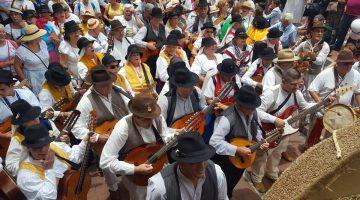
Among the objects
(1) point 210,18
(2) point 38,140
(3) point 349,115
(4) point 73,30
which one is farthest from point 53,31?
(3) point 349,115

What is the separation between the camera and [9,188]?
4.43 metres

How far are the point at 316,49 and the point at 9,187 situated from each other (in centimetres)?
680

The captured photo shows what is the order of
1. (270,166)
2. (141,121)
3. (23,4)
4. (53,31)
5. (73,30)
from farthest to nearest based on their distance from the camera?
1. (23,4)
2. (53,31)
3. (73,30)
4. (270,166)
5. (141,121)

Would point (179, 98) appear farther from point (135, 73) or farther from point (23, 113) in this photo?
point (23, 113)

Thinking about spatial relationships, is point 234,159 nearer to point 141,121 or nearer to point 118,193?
point 141,121

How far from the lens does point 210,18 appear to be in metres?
10.6

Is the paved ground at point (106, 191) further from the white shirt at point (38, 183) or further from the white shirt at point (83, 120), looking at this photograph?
the white shirt at point (38, 183)

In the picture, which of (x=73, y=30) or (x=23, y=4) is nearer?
(x=73, y=30)

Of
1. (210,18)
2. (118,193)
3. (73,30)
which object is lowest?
(118,193)

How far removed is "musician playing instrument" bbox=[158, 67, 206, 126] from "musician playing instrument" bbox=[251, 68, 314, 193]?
109 cm

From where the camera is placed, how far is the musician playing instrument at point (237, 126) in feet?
16.0

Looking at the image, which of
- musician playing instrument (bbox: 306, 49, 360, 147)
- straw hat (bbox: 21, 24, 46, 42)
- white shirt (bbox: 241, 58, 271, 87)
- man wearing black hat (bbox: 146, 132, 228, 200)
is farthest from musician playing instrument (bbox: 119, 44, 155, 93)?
man wearing black hat (bbox: 146, 132, 228, 200)

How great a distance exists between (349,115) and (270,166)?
1891 millimetres

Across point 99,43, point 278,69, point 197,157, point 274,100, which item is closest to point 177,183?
point 197,157
